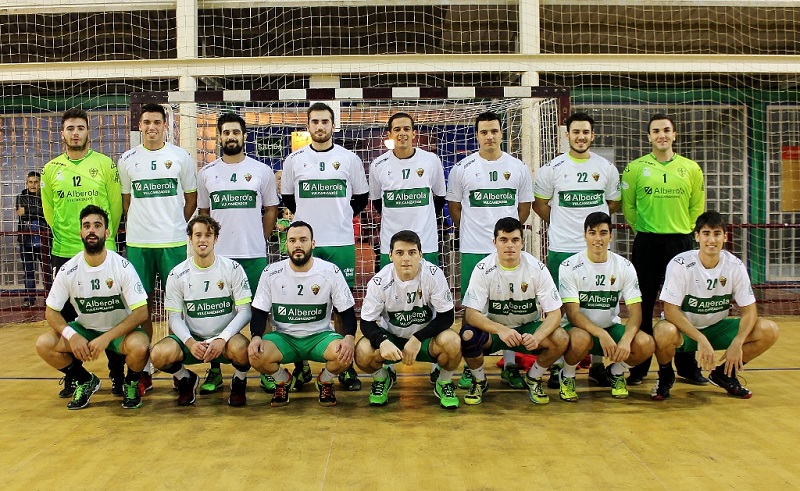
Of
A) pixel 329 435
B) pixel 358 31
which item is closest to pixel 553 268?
pixel 329 435

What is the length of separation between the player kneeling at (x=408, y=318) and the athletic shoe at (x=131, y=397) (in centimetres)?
142

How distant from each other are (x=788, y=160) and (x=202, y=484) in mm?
10236

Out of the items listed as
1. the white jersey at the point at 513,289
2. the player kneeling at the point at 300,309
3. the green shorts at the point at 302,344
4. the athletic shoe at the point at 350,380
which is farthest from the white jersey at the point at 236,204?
the white jersey at the point at 513,289

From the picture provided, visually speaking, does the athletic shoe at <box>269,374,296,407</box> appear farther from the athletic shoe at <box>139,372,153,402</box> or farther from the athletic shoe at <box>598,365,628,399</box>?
the athletic shoe at <box>598,365,628,399</box>

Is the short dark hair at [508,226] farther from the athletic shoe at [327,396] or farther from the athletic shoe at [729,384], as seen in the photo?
the athletic shoe at [729,384]

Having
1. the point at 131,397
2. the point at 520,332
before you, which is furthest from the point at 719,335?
the point at 131,397

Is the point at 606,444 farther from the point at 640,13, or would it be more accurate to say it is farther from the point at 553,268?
the point at 640,13

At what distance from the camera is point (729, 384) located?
447 centimetres

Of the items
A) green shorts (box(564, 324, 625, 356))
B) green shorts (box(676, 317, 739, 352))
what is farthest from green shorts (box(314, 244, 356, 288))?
green shorts (box(676, 317, 739, 352))

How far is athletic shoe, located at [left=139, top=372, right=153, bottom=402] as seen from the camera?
15.1 feet

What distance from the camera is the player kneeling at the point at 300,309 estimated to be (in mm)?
4359

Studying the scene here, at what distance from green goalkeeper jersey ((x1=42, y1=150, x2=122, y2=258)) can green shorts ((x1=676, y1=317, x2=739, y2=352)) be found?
400cm

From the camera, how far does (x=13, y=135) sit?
1012 cm

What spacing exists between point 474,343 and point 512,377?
2.28ft
